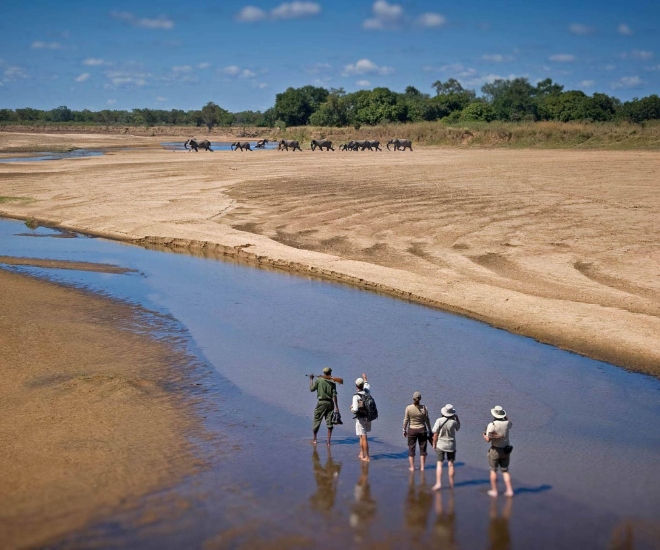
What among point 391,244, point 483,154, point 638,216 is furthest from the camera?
point 483,154

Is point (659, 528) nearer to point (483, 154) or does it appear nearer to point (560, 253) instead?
point (560, 253)

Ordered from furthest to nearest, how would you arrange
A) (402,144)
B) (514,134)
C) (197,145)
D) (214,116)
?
(214,116) < (197,145) < (402,144) < (514,134)

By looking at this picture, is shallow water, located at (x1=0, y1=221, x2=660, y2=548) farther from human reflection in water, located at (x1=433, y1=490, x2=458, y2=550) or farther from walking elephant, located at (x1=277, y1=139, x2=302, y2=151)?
walking elephant, located at (x1=277, y1=139, x2=302, y2=151)

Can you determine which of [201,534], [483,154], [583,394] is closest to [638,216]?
[583,394]

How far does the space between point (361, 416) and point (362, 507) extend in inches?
53.7

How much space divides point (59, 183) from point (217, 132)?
108177mm

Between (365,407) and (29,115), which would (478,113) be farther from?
(29,115)

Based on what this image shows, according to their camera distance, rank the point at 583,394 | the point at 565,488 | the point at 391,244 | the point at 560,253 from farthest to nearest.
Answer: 1. the point at 391,244
2. the point at 560,253
3. the point at 583,394
4. the point at 565,488

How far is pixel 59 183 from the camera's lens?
4631 centimetres

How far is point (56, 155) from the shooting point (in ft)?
250

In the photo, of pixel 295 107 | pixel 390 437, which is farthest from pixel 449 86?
pixel 390 437

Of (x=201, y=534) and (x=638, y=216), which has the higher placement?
(x=638, y=216)

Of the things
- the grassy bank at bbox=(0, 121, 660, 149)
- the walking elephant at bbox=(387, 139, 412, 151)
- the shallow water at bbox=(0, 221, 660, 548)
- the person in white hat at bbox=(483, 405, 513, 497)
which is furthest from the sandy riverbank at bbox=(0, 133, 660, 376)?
the walking elephant at bbox=(387, 139, 412, 151)

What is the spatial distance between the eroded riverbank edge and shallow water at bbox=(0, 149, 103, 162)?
1821 inches
